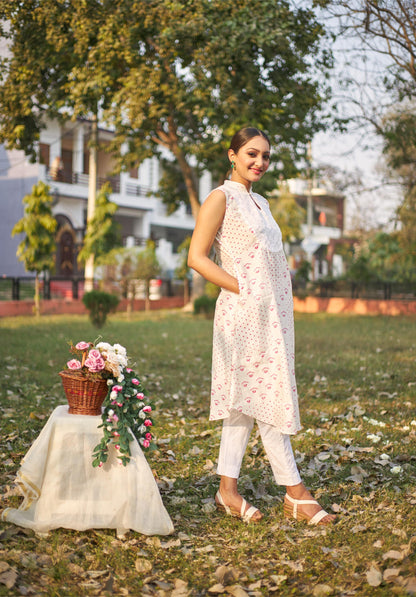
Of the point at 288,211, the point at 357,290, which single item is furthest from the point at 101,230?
the point at 288,211

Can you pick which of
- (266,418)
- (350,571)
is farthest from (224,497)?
(350,571)

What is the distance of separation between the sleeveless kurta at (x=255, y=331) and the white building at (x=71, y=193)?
68.6 ft

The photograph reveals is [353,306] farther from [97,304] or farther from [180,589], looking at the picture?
[180,589]

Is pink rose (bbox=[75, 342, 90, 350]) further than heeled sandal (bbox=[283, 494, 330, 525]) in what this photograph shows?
No

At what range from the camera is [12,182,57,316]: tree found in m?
20.2

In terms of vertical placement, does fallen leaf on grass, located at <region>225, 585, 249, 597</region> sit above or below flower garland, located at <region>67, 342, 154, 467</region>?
below

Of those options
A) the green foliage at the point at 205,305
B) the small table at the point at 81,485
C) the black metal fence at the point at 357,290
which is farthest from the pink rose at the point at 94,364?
the black metal fence at the point at 357,290

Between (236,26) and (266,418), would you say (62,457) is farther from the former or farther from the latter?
(236,26)

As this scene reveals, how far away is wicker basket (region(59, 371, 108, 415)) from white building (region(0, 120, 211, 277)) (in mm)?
21199

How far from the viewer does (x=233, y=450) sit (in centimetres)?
416

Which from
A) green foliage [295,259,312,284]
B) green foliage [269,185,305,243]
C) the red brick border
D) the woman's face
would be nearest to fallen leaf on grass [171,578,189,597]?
the woman's face

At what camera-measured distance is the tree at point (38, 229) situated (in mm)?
20203

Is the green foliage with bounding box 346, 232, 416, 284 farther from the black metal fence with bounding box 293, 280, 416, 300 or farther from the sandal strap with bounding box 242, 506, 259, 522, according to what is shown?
the sandal strap with bounding box 242, 506, 259, 522

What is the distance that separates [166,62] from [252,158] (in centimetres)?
1174
